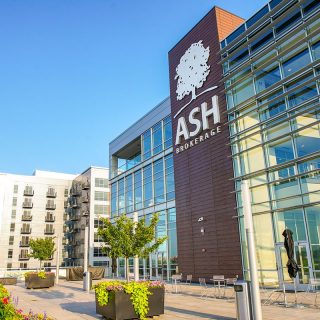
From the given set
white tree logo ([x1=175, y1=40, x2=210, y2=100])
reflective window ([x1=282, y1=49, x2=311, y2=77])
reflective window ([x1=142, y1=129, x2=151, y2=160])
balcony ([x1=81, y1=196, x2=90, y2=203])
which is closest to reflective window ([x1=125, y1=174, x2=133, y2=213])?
reflective window ([x1=142, y1=129, x2=151, y2=160])

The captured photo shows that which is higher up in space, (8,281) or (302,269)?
(302,269)

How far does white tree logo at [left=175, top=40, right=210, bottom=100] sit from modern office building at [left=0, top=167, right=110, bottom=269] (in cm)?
4186

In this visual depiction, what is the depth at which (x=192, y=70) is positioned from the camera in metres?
26.8

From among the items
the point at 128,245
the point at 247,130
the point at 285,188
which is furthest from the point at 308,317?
the point at 247,130

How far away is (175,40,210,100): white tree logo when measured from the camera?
1006 inches

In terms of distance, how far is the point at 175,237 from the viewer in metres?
27.9

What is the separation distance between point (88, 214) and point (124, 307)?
57703 millimetres

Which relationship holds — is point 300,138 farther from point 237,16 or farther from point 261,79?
point 237,16

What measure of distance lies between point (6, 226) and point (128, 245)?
64074mm

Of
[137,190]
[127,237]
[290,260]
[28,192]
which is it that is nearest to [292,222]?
[290,260]

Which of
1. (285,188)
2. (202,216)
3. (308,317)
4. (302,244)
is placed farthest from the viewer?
(202,216)

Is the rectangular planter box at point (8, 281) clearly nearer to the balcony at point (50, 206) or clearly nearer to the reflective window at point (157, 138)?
the reflective window at point (157, 138)

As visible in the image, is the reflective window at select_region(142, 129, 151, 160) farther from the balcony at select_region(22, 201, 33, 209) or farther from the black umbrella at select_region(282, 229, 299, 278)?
the balcony at select_region(22, 201, 33, 209)

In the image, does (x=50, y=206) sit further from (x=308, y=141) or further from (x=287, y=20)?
(x=308, y=141)
